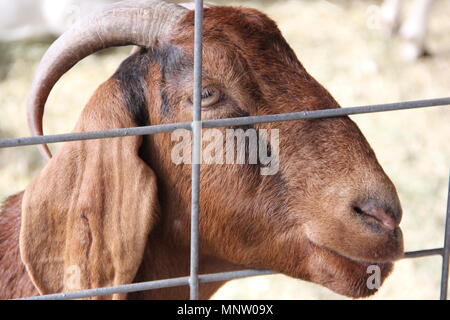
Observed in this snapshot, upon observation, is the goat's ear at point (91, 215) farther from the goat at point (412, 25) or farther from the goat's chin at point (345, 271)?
the goat at point (412, 25)

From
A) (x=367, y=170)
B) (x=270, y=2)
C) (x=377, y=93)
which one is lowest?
(x=367, y=170)

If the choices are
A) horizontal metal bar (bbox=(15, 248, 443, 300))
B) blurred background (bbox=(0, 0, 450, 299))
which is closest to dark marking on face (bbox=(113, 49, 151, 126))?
horizontal metal bar (bbox=(15, 248, 443, 300))

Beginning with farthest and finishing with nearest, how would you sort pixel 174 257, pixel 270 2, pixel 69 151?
pixel 270 2
pixel 174 257
pixel 69 151

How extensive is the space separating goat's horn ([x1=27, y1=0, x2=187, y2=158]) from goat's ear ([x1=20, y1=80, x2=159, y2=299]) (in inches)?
12.0

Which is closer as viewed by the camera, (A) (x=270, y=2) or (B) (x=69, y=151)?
(B) (x=69, y=151)

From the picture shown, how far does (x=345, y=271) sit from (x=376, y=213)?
250 millimetres

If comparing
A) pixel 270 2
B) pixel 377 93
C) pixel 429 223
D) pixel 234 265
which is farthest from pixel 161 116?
pixel 270 2

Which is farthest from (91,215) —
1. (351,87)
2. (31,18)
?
(31,18)

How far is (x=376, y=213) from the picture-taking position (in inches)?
100

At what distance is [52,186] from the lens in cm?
266

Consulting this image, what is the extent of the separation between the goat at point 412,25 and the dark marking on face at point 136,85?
6056mm

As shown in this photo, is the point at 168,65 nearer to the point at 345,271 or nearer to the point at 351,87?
the point at 345,271
